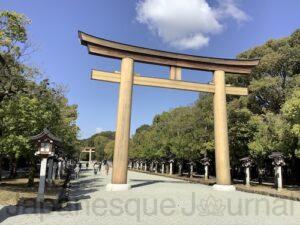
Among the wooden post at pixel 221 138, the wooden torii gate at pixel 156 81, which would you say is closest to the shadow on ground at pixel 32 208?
the wooden torii gate at pixel 156 81

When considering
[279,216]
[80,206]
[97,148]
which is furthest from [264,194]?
[97,148]

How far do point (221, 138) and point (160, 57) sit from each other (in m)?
6.68

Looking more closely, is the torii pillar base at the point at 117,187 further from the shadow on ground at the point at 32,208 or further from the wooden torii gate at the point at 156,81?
the shadow on ground at the point at 32,208

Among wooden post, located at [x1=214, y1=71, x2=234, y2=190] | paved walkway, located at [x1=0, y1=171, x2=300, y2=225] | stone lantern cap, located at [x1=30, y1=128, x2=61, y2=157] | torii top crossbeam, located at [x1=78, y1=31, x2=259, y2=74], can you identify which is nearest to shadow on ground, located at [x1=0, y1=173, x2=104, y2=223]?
paved walkway, located at [x1=0, y1=171, x2=300, y2=225]

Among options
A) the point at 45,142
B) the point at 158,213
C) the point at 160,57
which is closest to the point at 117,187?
the point at 45,142

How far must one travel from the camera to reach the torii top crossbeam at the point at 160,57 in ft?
66.9

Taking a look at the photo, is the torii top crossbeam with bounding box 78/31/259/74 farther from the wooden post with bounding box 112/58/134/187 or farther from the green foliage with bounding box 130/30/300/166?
the green foliage with bounding box 130/30/300/166

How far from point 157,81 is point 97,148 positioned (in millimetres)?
100206

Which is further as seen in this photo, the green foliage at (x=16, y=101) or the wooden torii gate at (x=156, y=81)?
the wooden torii gate at (x=156, y=81)

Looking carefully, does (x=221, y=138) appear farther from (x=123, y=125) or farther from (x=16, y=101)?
(x=16, y=101)

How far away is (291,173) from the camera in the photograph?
1421 inches

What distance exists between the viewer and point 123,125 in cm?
1992

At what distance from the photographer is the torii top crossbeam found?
2040 centimetres

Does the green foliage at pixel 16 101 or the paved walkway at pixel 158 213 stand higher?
the green foliage at pixel 16 101
